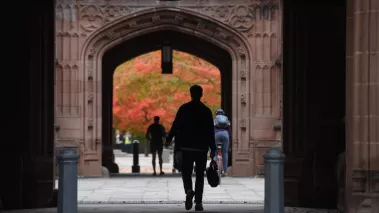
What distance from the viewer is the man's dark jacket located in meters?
12.9

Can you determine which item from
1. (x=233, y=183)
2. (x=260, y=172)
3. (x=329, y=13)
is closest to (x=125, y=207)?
(x=329, y=13)

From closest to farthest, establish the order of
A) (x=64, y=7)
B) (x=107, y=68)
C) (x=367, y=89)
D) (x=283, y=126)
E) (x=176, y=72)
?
(x=367, y=89) → (x=283, y=126) → (x=64, y=7) → (x=107, y=68) → (x=176, y=72)

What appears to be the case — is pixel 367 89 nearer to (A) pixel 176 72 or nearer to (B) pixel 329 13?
(B) pixel 329 13

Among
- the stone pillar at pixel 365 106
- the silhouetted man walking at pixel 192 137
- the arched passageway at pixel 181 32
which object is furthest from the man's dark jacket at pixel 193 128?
the arched passageway at pixel 181 32

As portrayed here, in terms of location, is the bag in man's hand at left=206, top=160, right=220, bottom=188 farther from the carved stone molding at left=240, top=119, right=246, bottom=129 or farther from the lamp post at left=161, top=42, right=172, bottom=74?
the lamp post at left=161, top=42, right=172, bottom=74

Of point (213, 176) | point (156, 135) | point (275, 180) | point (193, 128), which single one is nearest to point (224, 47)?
point (156, 135)

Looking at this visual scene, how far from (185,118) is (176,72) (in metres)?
24.2

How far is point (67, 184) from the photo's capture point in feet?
32.9

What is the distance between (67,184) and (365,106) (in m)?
3.59

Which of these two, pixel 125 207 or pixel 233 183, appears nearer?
pixel 125 207

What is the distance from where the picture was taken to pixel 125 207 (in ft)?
47.0

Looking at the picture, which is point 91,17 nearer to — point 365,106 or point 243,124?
point 243,124

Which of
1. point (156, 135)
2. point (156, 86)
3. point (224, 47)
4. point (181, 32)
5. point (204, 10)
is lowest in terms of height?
point (156, 135)

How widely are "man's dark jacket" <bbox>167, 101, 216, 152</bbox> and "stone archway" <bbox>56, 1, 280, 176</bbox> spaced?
1174 cm
